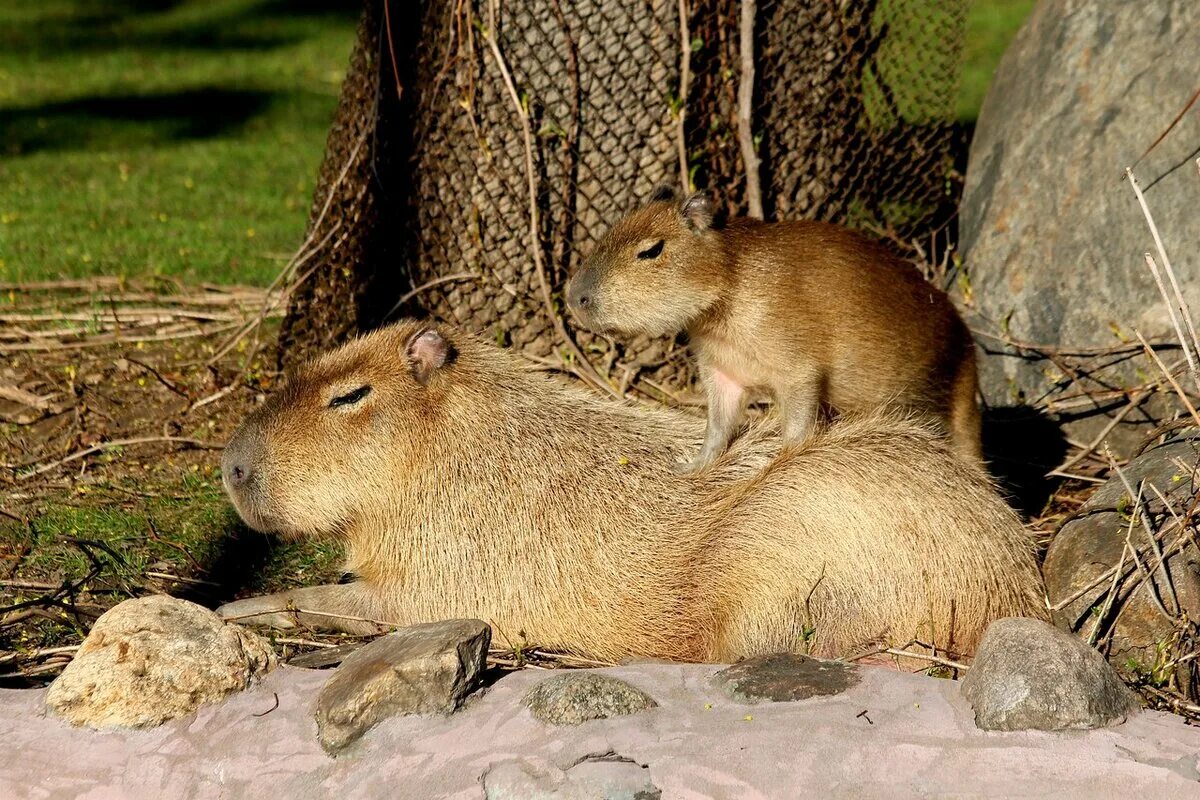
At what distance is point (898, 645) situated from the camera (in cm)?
350

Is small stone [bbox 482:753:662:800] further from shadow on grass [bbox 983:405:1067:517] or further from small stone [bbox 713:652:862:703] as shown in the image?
shadow on grass [bbox 983:405:1067:517]

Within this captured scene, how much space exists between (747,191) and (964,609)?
2.52 meters

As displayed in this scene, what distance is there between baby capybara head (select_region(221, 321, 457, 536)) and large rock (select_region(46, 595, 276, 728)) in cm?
51

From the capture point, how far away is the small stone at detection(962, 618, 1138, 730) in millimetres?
2891

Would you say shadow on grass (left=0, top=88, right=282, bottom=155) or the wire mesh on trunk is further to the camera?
Answer: shadow on grass (left=0, top=88, right=282, bottom=155)

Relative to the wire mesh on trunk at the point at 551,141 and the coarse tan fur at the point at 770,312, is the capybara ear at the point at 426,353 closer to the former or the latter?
the coarse tan fur at the point at 770,312

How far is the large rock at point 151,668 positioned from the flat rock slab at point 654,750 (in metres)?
0.04

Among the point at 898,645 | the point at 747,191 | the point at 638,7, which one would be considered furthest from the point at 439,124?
the point at 898,645

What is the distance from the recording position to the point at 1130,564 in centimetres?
359

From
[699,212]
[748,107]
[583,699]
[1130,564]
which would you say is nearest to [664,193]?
[699,212]

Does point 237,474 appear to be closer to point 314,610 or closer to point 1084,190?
point 314,610

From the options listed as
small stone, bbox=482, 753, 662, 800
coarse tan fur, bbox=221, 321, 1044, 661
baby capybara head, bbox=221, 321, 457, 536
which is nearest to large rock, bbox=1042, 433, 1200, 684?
coarse tan fur, bbox=221, 321, 1044, 661

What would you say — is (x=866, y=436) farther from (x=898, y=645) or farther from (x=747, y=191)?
(x=747, y=191)

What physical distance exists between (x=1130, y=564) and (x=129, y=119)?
29.7 feet
